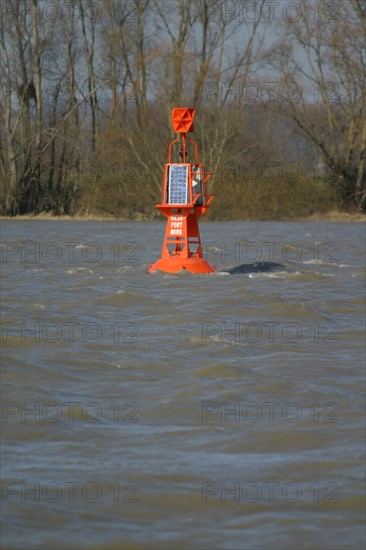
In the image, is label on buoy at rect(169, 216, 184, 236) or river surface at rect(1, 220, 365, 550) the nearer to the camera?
river surface at rect(1, 220, 365, 550)

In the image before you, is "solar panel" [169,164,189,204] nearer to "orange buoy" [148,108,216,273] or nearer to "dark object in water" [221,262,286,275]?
"orange buoy" [148,108,216,273]

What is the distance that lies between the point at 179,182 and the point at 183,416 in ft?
30.1

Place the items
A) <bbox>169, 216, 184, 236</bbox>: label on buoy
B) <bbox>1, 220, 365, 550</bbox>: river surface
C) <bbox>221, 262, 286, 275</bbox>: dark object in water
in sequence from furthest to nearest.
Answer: <bbox>221, 262, 286, 275</bbox>: dark object in water < <bbox>169, 216, 184, 236</bbox>: label on buoy < <bbox>1, 220, 365, 550</bbox>: river surface

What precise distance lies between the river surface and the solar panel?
4.27ft

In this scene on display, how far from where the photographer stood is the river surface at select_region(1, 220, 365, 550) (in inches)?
201

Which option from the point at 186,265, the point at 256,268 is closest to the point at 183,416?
the point at 186,265

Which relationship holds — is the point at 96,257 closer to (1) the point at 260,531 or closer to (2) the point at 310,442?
(2) the point at 310,442

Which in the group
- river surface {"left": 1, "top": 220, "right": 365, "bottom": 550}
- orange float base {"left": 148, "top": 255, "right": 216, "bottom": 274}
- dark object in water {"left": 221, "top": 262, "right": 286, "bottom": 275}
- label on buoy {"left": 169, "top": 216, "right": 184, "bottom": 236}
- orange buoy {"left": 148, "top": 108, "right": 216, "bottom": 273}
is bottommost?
dark object in water {"left": 221, "top": 262, "right": 286, "bottom": 275}

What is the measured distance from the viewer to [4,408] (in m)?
7.54

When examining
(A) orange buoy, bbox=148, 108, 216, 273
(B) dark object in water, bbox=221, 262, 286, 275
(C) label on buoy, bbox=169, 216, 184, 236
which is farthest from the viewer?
(B) dark object in water, bbox=221, 262, 286, 275

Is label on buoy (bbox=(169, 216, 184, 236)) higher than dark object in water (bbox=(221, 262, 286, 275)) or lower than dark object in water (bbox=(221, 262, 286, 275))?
higher

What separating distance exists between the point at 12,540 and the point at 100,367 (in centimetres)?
427

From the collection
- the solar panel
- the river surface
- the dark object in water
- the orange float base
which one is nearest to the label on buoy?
the solar panel

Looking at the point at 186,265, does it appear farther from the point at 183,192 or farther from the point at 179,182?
the point at 179,182
